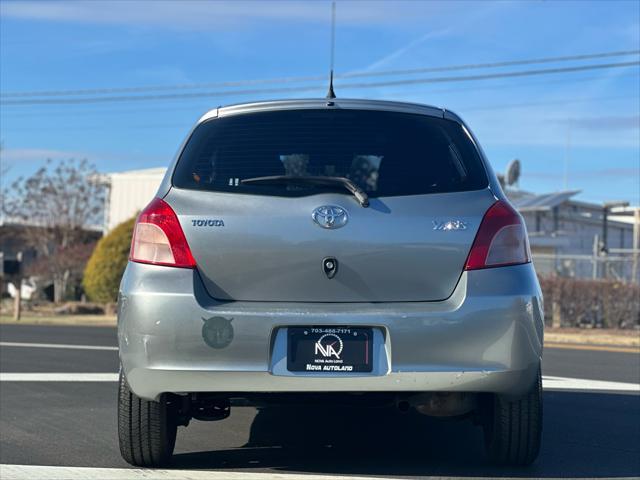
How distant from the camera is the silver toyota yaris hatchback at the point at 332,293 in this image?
3.84 meters

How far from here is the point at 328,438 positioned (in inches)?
206

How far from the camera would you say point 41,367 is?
9172mm

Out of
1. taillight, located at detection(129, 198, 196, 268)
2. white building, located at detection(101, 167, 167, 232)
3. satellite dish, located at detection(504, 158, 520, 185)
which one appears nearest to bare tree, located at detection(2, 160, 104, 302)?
white building, located at detection(101, 167, 167, 232)

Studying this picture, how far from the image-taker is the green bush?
22719mm

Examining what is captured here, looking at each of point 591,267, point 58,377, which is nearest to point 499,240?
point 58,377

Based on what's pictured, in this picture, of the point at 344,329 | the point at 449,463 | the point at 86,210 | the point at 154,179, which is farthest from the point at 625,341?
the point at 86,210

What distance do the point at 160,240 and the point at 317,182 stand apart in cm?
75

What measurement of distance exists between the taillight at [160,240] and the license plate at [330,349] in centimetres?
58

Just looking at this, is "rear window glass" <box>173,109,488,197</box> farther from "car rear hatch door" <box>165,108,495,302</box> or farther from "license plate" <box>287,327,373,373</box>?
"license plate" <box>287,327,373,373</box>

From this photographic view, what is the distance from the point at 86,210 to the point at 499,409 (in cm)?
3523

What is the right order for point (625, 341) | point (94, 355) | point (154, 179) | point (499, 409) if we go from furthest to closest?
1. point (154, 179)
2. point (625, 341)
3. point (94, 355)
4. point (499, 409)

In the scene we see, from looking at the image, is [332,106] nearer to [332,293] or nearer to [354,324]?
A: [332,293]

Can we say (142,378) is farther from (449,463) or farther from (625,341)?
(625,341)

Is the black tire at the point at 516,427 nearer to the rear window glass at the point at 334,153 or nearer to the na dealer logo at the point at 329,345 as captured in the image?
the na dealer logo at the point at 329,345
